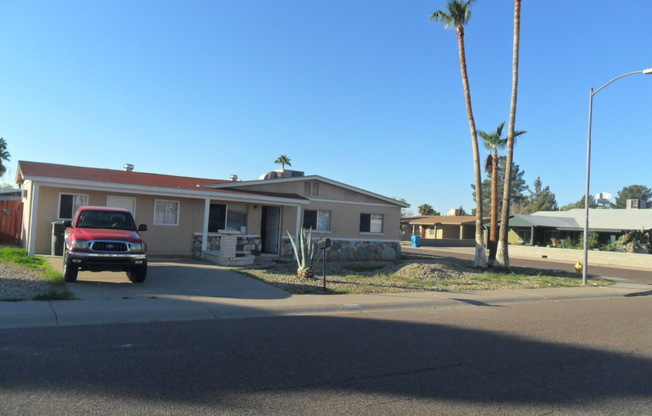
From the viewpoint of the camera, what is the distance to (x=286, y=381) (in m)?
5.57

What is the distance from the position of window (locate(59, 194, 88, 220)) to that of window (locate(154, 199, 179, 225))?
102 inches

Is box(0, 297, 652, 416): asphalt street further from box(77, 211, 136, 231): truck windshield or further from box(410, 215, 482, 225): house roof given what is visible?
box(410, 215, 482, 225): house roof

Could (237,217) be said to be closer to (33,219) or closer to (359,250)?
(359,250)

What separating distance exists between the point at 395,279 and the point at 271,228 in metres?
8.29

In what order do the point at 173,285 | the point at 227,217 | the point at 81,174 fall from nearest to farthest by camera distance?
the point at 173,285
the point at 81,174
the point at 227,217

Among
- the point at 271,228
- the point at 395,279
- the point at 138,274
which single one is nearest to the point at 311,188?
the point at 271,228

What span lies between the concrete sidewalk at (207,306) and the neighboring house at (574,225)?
1149 inches

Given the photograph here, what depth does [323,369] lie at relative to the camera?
20.0ft

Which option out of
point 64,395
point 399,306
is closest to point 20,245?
point 399,306

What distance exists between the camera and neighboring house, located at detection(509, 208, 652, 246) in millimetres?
38625

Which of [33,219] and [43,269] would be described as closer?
[43,269]

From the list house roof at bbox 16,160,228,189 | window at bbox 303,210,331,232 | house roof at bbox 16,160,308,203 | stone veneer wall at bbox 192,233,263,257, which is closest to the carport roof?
window at bbox 303,210,331,232

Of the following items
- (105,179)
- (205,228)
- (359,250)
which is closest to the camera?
(105,179)

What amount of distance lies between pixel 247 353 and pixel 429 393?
257 centimetres
